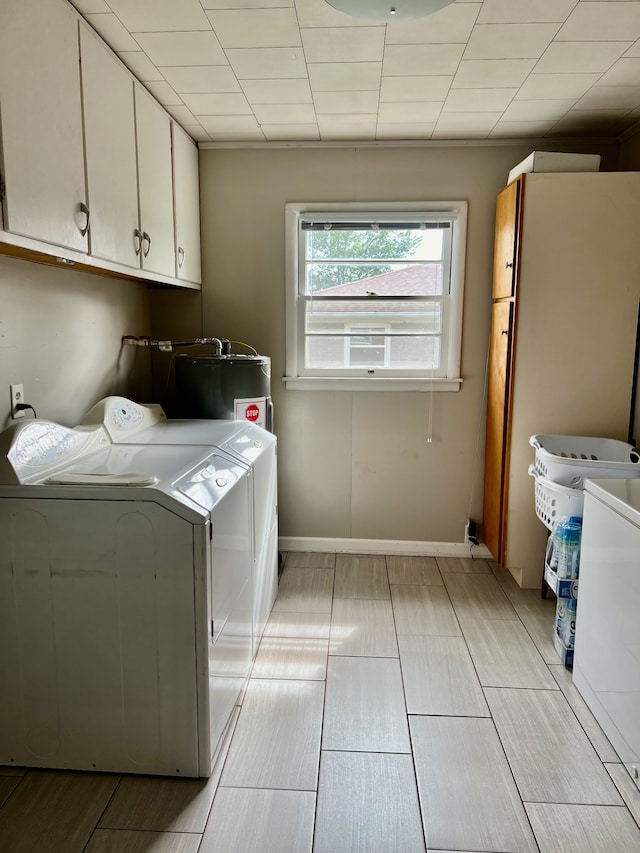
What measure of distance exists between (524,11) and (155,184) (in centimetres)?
153

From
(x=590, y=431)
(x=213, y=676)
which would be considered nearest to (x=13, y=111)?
(x=213, y=676)

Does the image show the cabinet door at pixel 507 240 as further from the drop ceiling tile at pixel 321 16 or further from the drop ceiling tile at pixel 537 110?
the drop ceiling tile at pixel 321 16

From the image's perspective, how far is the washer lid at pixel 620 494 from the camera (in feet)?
5.71

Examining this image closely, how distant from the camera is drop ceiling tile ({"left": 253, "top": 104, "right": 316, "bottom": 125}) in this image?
2.64 m

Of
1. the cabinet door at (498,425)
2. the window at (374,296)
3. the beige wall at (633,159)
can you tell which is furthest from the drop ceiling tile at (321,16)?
the beige wall at (633,159)

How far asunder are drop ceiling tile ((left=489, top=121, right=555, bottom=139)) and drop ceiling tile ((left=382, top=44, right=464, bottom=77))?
2.45 ft

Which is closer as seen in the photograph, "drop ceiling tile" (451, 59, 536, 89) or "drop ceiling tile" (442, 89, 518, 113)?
"drop ceiling tile" (451, 59, 536, 89)

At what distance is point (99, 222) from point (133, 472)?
85cm

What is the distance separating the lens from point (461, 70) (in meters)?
2.24

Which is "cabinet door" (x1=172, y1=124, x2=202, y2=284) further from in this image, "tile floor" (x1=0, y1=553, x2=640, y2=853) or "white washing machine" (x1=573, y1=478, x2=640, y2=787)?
"white washing machine" (x1=573, y1=478, x2=640, y2=787)

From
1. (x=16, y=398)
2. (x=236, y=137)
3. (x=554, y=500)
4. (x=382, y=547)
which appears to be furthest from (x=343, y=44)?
(x=382, y=547)

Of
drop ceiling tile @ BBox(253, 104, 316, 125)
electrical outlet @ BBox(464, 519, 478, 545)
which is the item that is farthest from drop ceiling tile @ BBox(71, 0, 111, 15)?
electrical outlet @ BBox(464, 519, 478, 545)

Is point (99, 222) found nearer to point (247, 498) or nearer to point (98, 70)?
point (98, 70)

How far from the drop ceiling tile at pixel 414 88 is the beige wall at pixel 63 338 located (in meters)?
1.47
